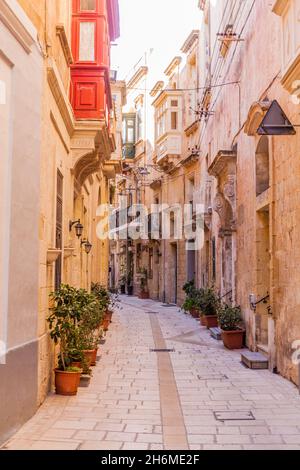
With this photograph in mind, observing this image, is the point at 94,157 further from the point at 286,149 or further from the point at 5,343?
the point at 5,343

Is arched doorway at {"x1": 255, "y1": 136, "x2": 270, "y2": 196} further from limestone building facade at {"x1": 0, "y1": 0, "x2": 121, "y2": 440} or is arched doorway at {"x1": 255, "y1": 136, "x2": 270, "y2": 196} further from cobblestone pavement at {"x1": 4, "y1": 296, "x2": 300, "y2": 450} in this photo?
cobblestone pavement at {"x1": 4, "y1": 296, "x2": 300, "y2": 450}

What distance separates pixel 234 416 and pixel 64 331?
260 centimetres

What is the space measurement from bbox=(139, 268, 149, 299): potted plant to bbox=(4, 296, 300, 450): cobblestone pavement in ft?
64.6

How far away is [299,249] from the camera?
7.91 m

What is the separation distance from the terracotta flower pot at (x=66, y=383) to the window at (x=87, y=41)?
19.9 feet

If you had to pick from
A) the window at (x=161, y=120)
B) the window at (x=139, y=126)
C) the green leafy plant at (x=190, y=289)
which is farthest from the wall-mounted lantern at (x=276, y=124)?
the window at (x=139, y=126)

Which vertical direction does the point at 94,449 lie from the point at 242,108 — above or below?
below

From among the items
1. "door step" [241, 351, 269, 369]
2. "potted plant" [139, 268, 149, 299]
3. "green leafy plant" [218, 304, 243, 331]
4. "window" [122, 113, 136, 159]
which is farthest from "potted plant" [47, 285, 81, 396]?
"window" [122, 113, 136, 159]

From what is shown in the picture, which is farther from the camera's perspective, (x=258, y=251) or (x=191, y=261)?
(x=191, y=261)

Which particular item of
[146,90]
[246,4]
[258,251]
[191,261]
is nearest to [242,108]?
[246,4]

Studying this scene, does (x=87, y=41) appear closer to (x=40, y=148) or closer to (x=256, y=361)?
(x=40, y=148)

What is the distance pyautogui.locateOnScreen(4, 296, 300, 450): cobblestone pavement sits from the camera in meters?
5.38
